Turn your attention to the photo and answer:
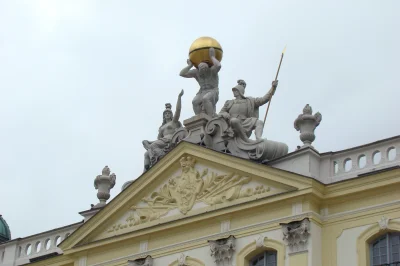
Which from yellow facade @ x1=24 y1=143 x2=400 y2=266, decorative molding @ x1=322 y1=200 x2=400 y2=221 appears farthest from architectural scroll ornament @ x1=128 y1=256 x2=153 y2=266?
decorative molding @ x1=322 y1=200 x2=400 y2=221

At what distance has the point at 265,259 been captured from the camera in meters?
26.3

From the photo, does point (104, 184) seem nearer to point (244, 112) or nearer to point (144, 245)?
point (144, 245)

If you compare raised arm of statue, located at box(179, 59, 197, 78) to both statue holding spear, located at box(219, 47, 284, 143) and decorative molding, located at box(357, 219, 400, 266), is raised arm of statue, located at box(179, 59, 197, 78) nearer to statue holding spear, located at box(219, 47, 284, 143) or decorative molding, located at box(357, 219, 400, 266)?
statue holding spear, located at box(219, 47, 284, 143)

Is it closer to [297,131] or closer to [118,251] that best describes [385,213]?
[297,131]

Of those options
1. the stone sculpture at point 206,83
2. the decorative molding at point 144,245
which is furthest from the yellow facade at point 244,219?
the stone sculpture at point 206,83

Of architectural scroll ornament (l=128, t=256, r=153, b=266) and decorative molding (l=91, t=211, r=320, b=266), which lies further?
architectural scroll ornament (l=128, t=256, r=153, b=266)

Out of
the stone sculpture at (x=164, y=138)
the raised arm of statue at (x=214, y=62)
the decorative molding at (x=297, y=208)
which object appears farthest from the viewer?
the raised arm of statue at (x=214, y=62)

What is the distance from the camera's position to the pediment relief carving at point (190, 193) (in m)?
27.2

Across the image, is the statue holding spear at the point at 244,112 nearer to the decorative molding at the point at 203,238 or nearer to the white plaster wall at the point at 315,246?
the decorative molding at the point at 203,238

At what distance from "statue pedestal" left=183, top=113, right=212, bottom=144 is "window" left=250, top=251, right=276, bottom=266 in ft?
13.9

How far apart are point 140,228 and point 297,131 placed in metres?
5.29

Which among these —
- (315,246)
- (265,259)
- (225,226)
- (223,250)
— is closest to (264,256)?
(265,259)

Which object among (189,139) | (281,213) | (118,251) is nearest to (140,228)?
(118,251)

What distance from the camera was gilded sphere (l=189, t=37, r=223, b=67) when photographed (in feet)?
101
